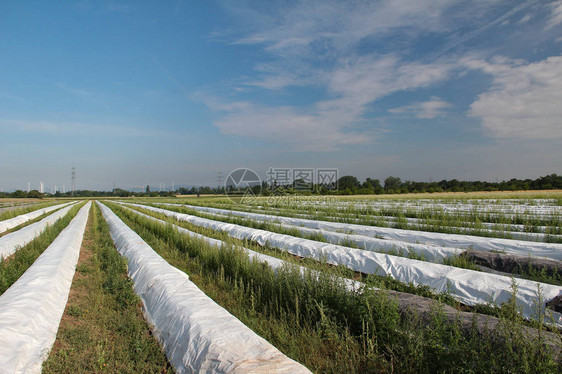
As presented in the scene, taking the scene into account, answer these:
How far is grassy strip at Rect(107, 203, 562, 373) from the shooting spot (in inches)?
75.5

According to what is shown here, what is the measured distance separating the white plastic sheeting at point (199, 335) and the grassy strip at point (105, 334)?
0.45 feet

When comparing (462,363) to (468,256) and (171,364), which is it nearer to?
(171,364)

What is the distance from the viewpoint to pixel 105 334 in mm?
2953

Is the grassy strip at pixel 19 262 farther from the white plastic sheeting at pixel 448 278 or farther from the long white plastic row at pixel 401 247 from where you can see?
the long white plastic row at pixel 401 247

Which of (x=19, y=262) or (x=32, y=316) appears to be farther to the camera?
(x=19, y=262)

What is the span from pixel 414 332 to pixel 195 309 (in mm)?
1893

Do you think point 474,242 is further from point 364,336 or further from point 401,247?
point 364,336

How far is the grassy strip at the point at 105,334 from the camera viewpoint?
2396 mm

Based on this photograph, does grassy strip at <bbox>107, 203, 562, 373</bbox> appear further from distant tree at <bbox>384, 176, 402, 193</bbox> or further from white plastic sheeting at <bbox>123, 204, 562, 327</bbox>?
distant tree at <bbox>384, 176, 402, 193</bbox>

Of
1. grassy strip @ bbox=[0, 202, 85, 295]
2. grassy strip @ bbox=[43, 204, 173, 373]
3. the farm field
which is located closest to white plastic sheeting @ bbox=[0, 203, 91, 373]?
the farm field

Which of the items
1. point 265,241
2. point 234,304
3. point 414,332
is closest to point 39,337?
point 234,304

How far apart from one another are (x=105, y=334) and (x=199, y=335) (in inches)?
55.0

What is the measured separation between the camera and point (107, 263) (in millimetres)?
5727

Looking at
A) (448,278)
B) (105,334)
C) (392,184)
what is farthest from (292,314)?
(392,184)
